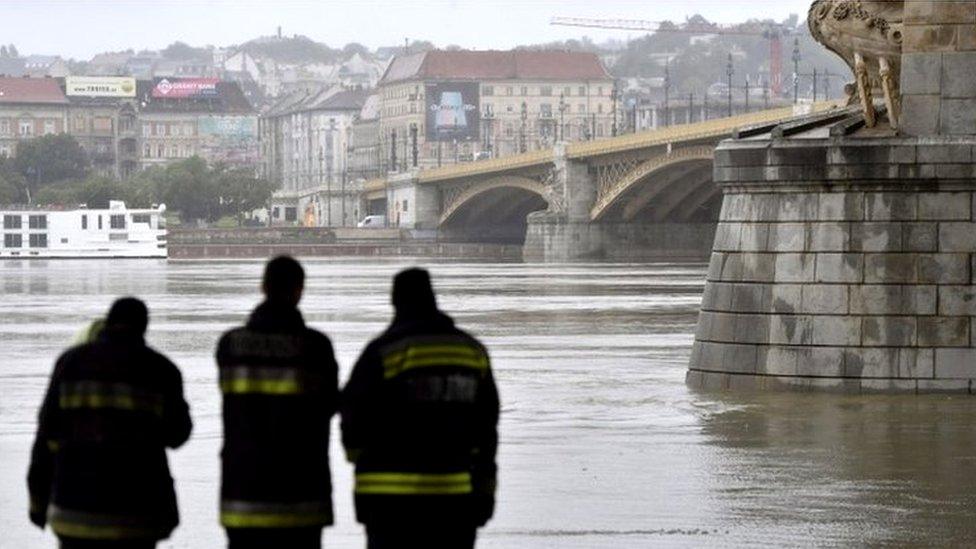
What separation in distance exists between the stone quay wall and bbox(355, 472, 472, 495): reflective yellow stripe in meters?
15.6

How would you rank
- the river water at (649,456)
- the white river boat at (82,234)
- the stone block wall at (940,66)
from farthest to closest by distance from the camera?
the white river boat at (82,234), the stone block wall at (940,66), the river water at (649,456)

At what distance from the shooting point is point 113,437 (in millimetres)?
11203

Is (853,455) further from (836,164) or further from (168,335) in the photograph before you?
(168,335)

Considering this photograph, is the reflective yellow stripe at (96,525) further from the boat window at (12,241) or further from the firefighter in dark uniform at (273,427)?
the boat window at (12,241)

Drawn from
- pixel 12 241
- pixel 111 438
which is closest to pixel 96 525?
pixel 111 438

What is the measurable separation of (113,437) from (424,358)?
54.1 inches

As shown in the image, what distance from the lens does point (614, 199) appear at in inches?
4818

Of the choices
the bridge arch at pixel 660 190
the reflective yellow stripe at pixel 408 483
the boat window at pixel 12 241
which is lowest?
the boat window at pixel 12 241

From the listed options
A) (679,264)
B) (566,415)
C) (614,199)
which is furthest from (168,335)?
(614,199)

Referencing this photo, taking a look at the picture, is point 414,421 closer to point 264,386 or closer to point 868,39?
point 264,386

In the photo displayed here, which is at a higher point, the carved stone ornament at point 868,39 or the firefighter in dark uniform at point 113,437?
the carved stone ornament at point 868,39

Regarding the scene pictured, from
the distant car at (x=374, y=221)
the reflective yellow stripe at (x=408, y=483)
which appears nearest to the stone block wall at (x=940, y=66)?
the reflective yellow stripe at (x=408, y=483)

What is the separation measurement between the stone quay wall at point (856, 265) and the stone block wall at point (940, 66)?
0.60 m

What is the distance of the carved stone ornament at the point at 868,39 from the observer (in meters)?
27.9
